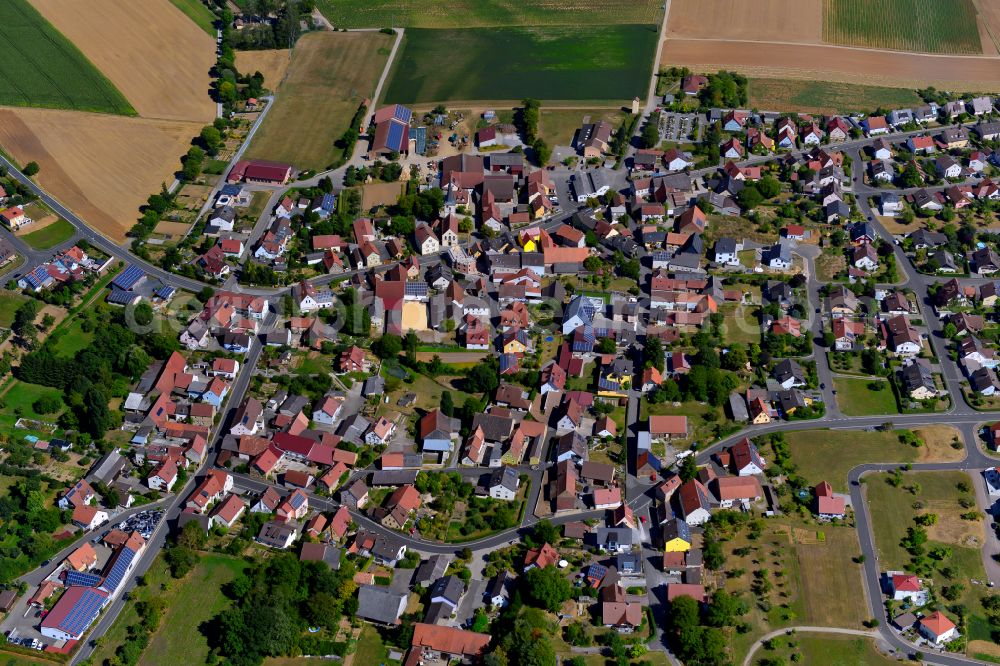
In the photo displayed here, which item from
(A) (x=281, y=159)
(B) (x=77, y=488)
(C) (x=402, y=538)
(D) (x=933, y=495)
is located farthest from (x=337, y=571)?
(A) (x=281, y=159)

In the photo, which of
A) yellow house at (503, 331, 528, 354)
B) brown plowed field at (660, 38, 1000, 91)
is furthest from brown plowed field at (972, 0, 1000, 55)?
yellow house at (503, 331, 528, 354)

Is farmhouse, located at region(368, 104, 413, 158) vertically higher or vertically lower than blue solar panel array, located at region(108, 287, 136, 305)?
higher

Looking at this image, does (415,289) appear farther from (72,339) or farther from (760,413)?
(760,413)

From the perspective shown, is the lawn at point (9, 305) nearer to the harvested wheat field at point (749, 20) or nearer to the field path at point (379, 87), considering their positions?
the field path at point (379, 87)

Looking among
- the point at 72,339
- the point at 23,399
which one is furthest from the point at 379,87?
the point at 23,399

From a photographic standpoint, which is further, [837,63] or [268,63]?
[268,63]

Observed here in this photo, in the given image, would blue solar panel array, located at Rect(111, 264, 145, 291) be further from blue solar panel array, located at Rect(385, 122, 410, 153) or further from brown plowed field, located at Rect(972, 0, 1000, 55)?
brown plowed field, located at Rect(972, 0, 1000, 55)

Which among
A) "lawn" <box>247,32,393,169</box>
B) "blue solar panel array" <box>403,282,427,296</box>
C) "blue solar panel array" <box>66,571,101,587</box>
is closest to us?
"blue solar panel array" <box>66,571,101,587</box>
